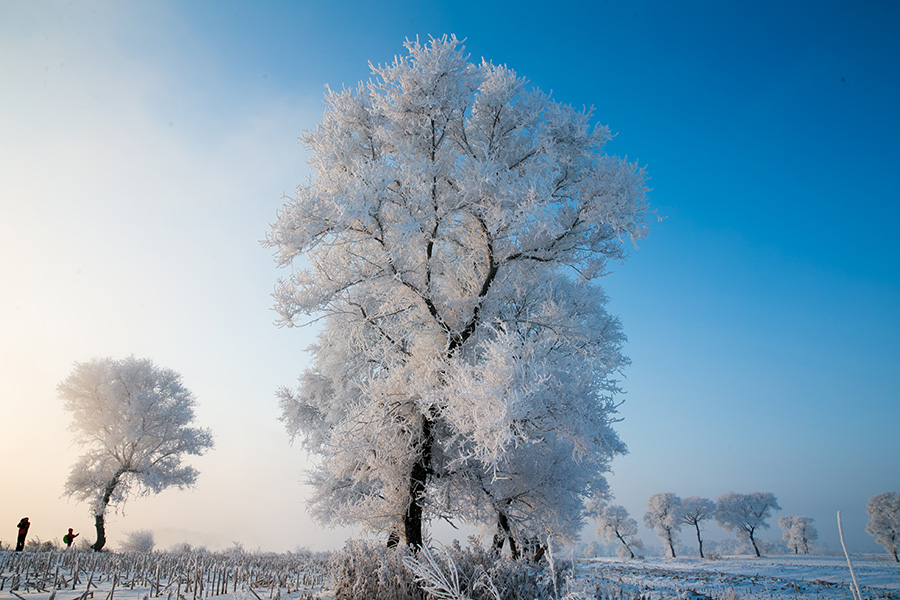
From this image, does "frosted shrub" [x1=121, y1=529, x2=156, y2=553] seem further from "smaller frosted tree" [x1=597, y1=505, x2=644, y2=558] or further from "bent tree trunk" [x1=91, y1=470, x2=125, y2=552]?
"smaller frosted tree" [x1=597, y1=505, x2=644, y2=558]

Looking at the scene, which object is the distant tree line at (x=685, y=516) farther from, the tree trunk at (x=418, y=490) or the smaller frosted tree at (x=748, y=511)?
the tree trunk at (x=418, y=490)

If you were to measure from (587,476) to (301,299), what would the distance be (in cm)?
736

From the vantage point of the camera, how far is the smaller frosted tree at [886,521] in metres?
46.7

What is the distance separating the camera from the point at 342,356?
1367 cm

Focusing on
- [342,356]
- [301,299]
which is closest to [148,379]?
[342,356]

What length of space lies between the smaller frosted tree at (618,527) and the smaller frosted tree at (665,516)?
264cm

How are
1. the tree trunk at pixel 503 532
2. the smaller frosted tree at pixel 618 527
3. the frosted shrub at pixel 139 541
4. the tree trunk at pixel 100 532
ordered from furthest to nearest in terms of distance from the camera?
the smaller frosted tree at pixel 618 527, the frosted shrub at pixel 139 541, the tree trunk at pixel 100 532, the tree trunk at pixel 503 532

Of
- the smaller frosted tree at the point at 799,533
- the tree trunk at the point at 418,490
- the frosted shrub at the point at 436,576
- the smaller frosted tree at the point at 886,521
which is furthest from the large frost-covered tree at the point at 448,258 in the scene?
the smaller frosted tree at the point at 799,533

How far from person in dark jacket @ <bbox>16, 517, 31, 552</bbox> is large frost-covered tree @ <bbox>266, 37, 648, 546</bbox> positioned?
1175cm

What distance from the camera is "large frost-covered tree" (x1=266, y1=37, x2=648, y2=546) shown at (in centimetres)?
699

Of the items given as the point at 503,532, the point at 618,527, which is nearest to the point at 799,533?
the point at 618,527

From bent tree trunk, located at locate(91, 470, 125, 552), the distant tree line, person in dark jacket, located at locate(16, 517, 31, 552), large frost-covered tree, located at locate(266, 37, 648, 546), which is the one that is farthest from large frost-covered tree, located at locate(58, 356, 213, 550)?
the distant tree line

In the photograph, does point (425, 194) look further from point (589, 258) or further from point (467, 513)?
point (467, 513)

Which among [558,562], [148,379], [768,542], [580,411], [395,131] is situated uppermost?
[395,131]
